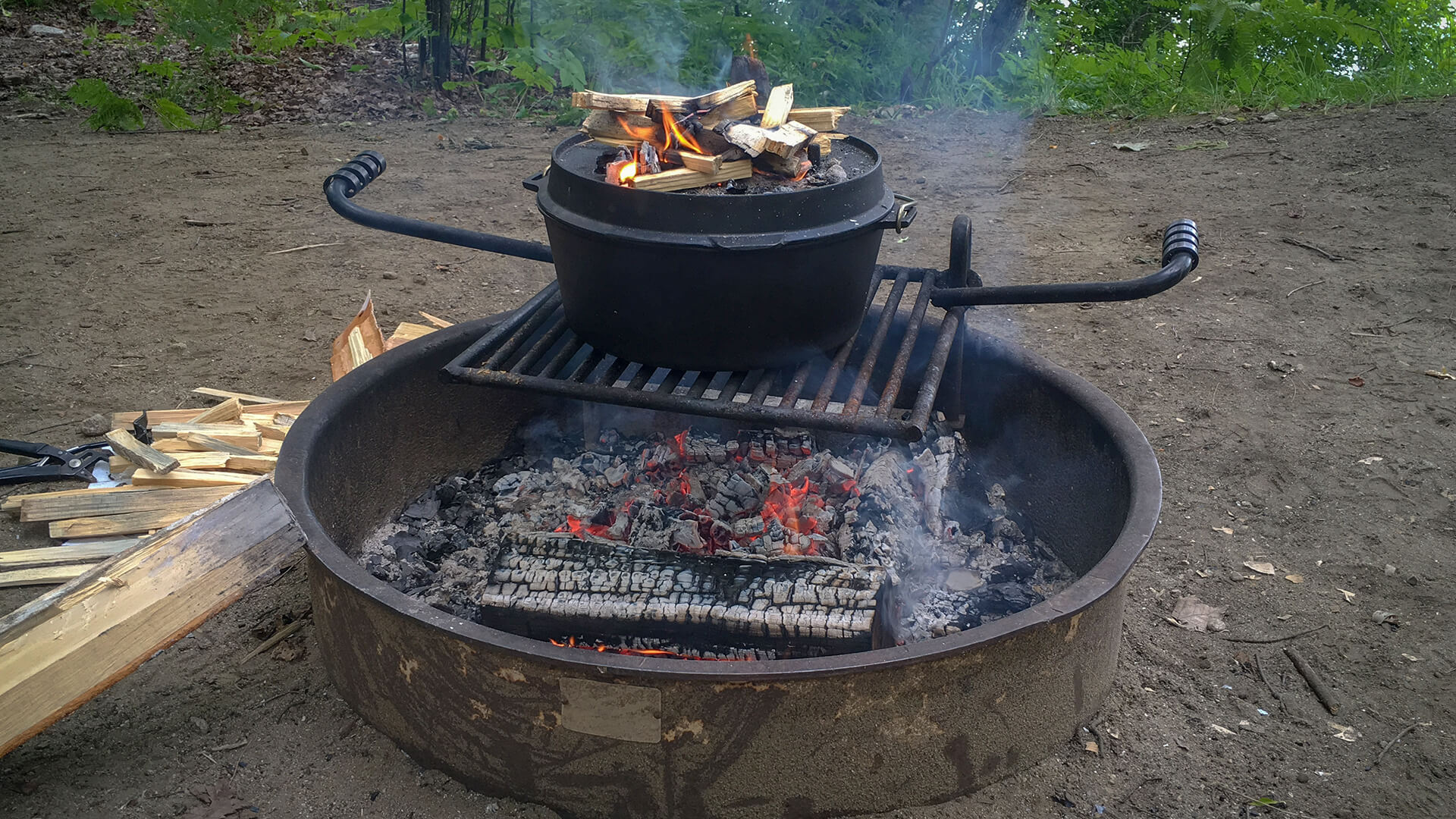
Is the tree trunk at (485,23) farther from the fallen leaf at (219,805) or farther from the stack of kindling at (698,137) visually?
the fallen leaf at (219,805)

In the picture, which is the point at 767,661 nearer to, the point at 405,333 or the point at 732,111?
the point at 732,111

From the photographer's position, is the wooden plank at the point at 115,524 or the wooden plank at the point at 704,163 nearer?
the wooden plank at the point at 704,163

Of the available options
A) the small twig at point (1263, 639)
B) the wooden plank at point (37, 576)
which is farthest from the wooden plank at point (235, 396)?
the small twig at point (1263, 639)

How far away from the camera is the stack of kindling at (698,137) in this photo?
88.3 inches

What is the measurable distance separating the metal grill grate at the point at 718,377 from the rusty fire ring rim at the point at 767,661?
440 mm

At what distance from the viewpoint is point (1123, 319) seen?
4.57 m

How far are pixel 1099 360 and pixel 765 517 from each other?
219 centimetres

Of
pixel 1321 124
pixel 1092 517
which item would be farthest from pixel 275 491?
pixel 1321 124

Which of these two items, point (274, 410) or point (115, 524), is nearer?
point (115, 524)

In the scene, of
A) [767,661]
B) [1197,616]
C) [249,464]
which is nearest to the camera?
[767,661]

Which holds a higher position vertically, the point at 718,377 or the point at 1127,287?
the point at 1127,287

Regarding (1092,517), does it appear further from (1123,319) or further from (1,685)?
(1,685)

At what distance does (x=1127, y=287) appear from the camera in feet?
7.47

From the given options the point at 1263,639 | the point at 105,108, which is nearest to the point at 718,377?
the point at 1263,639
